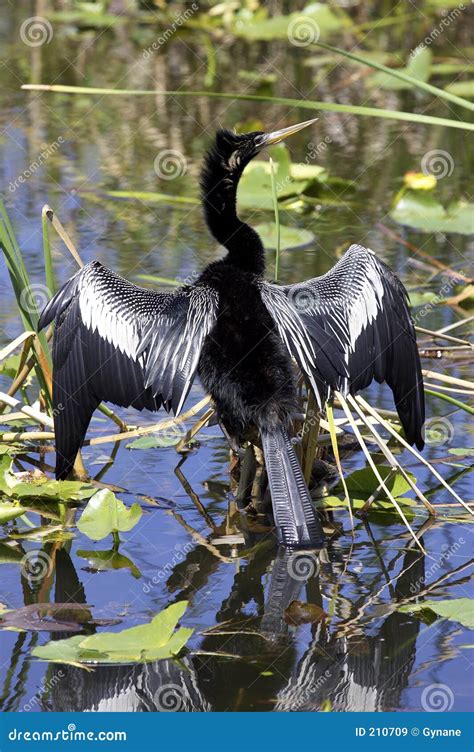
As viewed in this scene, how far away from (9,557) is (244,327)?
4.27ft

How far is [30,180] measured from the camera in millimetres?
9023

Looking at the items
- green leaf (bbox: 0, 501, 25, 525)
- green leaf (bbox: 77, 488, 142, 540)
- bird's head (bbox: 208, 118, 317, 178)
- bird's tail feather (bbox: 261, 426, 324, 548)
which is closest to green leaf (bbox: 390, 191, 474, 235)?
bird's head (bbox: 208, 118, 317, 178)

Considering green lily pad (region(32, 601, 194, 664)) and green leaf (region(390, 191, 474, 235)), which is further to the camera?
green leaf (region(390, 191, 474, 235))

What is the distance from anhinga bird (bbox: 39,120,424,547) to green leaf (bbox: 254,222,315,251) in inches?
91.2

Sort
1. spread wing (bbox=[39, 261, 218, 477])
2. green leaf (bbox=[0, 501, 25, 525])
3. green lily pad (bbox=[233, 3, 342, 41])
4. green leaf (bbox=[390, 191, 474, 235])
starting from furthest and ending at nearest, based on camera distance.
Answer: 1. green lily pad (bbox=[233, 3, 342, 41])
2. green leaf (bbox=[390, 191, 474, 235])
3. spread wing (bbox=[39, 261, 218, 477])
4. green leaf (bbox=[0, 501, 25, 525])

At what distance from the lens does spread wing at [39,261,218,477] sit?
4.59m

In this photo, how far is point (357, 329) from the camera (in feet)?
15.8

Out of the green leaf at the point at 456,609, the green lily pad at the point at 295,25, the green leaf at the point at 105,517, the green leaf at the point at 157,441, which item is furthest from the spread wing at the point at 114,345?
the green lily pad at the point at 295,25

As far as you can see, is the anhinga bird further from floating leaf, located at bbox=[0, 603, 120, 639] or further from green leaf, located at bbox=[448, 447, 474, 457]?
floating leaf, located at bbox=[0, 603, 120, 639]

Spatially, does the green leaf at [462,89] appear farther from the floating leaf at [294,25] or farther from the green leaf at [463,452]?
the green leaf at [463,452]

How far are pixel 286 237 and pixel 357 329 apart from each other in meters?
2.97

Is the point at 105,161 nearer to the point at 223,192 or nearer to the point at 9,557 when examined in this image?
the point at 223,192

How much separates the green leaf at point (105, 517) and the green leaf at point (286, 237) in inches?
135

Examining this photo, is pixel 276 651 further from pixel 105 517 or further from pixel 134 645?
pixel 105 517
